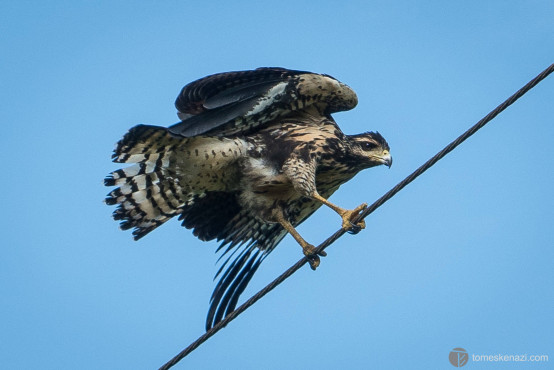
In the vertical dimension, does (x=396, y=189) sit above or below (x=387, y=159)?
below

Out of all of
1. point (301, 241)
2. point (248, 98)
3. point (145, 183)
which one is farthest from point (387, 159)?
point (145, 183)

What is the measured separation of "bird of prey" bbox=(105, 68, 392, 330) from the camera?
712cm

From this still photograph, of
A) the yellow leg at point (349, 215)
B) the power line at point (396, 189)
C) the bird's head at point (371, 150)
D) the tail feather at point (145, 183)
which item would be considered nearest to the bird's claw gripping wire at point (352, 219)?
the yellow leg at point (349, 215)

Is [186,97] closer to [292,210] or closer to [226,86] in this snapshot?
[226,86]

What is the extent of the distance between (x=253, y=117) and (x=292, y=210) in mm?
1029

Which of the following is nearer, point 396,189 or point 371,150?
point 396,189

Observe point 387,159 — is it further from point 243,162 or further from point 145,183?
point 145,183

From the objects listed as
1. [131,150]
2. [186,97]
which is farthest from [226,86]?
[131,150]

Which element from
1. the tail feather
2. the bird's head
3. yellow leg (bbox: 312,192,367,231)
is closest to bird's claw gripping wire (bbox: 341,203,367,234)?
yellow leg (bbox: 312,192,367,231)

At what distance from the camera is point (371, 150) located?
7.77 m

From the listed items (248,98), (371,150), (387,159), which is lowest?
(387,159)

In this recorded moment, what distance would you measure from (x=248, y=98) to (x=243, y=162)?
60cm

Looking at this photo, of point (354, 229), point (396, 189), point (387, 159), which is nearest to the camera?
point (396, 189)

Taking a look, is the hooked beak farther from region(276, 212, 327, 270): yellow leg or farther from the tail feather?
the tail feather
